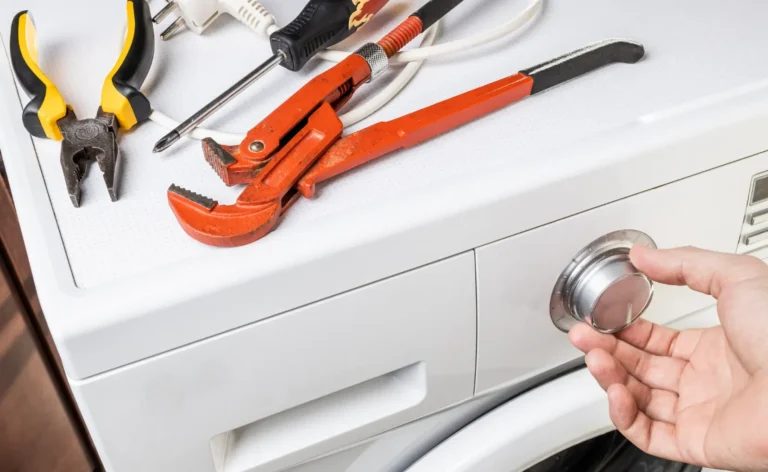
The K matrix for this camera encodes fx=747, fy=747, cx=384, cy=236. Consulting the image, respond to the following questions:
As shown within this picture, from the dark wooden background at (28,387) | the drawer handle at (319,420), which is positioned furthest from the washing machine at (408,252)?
the dark wooden background at (28,387)

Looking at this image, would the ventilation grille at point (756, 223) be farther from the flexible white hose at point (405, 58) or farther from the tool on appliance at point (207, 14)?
the tool on appliance at point (207, 14)

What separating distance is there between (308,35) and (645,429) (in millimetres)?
333

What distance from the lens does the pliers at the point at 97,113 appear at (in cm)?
43

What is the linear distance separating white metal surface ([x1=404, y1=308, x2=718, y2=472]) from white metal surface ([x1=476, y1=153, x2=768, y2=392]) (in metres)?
0.03

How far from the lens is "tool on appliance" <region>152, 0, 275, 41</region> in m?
0.52

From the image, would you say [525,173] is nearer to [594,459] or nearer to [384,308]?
[384,308]

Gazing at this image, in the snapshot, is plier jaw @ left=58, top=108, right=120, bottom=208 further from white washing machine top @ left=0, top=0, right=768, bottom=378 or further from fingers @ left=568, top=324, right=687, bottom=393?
fingers @ left=568, top=324, right=687, bottom=393

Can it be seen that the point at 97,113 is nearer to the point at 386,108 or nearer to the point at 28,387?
the point at 386,108

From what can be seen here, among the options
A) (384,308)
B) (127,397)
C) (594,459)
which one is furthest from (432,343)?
(594,459)

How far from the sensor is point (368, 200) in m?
0.40

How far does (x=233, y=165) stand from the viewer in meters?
0.40

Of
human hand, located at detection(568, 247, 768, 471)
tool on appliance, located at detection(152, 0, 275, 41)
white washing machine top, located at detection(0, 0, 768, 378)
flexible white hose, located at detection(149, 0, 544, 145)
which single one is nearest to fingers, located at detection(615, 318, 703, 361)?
human hand, located at detection(568, 247, 768, 471)

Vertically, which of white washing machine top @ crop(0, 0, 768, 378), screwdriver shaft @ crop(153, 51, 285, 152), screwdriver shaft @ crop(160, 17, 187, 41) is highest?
screwdriver shaft @ crop(160, 17, 187, 41)

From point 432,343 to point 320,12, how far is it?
Answer: 9.0 inches
